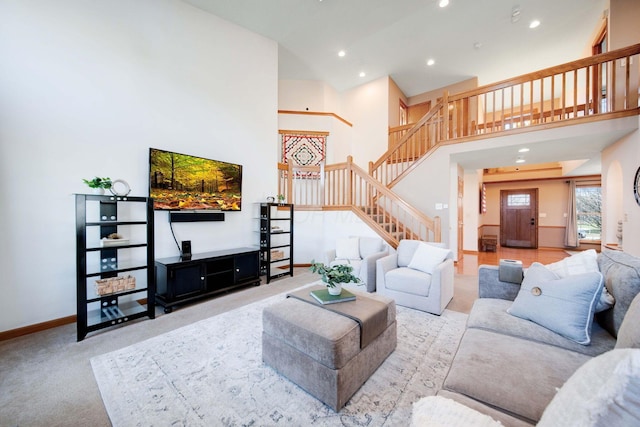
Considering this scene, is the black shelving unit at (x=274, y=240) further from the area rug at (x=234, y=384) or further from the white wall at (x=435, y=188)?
the white wall at (x=435, y=188)

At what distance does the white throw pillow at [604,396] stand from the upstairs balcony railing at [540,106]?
4377 mm

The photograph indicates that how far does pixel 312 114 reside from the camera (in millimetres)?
6602

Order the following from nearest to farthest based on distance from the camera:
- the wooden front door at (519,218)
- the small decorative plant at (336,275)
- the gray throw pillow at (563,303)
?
the gray throw pillow at (563,303) → the small decorative plant at (336,275) → the wooden front door at (519,218)

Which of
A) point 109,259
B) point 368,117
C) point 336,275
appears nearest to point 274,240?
point 109,259

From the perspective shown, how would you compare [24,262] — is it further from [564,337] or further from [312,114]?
[312,114]

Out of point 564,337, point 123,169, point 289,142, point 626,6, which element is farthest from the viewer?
point 289,142

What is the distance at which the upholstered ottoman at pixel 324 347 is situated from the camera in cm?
155

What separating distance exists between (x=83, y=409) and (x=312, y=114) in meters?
6.51

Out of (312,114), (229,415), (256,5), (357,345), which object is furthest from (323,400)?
(312,114)

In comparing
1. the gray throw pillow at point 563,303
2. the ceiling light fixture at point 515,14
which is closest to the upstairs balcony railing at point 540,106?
the ceiling light fixture at point 515,14

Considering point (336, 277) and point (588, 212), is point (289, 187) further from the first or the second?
point (588, 212)

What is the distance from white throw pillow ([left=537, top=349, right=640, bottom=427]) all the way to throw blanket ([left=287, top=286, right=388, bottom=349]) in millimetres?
1159

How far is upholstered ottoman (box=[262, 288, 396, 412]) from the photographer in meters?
1.55

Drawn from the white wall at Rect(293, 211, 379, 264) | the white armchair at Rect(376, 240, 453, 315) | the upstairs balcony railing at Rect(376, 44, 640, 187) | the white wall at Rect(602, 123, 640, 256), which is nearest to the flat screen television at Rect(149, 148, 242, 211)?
the white wall at Rect(293, 211, 379, 264)
